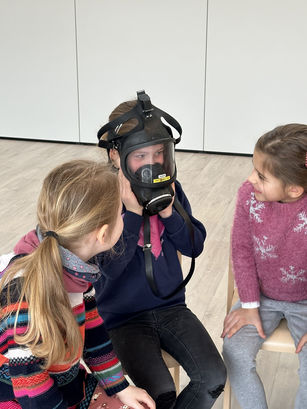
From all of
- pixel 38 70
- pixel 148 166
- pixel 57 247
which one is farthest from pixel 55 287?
pixel 38 70

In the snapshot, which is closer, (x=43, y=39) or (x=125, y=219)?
(x=125, y=219)

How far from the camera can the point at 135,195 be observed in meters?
1.54

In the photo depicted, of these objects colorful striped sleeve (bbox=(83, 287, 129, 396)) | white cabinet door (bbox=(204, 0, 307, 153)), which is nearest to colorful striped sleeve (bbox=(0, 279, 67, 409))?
colorful striped sleeve (bbox=(83, 287, 129, 396))

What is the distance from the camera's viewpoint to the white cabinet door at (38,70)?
4746 mm

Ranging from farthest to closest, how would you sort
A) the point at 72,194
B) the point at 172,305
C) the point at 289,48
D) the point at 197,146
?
the point at 197,146 < the point at 289,48 < the point at 172,305 < the point at 72,194

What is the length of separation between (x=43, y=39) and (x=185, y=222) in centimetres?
358

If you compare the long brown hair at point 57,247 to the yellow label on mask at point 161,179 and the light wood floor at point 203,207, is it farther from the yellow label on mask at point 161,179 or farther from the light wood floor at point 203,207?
the light wood floor at point 203,207

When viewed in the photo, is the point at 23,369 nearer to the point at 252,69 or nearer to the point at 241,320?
the point at 241,320

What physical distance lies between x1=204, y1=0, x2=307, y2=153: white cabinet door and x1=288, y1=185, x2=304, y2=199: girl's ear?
298cm

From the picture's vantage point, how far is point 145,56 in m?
4.64

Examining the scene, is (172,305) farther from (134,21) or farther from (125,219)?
(134,21)

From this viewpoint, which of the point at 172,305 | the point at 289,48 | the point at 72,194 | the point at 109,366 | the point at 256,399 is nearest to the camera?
the point at 72,194

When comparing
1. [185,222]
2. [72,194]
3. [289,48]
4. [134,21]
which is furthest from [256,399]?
[134,21]

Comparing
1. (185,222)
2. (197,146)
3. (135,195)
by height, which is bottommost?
(197,146)
